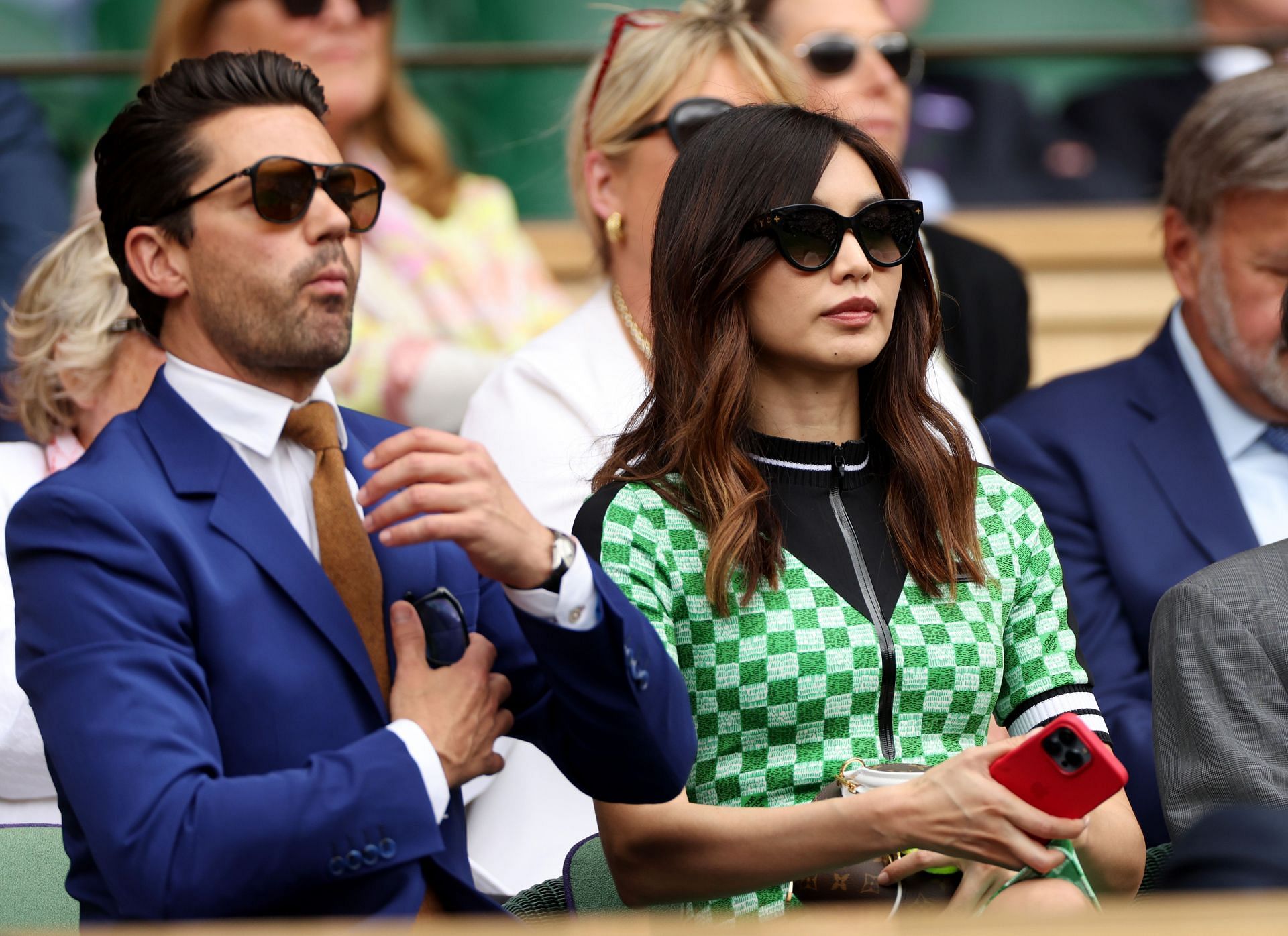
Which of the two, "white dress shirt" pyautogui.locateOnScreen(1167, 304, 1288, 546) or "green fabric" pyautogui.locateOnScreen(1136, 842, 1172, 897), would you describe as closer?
"green fabric" pyautogui.locateOnScreen(1136, 842, 1172, 897)

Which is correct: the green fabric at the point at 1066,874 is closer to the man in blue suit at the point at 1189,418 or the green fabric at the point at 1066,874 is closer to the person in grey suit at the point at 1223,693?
the person in grey suit at the point at 1223,693

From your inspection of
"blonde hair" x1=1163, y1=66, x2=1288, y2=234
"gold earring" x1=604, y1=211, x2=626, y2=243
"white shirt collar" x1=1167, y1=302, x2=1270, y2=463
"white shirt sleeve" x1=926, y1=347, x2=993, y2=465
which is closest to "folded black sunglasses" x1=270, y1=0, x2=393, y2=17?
"gold earring" x1=604, y1=211, x2=626, y2=243

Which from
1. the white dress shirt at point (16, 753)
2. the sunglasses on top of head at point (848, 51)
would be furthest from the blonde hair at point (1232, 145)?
the white dress shirt at point (16, 753)

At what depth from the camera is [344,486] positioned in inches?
103

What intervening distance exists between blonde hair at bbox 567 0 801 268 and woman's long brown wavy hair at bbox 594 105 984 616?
102cm

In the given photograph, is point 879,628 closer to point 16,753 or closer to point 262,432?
point 262,432

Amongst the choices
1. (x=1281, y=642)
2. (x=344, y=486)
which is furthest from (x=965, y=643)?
(x=344, y=486)

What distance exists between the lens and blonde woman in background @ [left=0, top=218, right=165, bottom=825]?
137 inches

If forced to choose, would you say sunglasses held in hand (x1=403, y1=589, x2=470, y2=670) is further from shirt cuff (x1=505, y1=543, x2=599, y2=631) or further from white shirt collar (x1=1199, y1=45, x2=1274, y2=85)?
white shirt collar (x1=1199, y1=45, x2=1274, y2=85)

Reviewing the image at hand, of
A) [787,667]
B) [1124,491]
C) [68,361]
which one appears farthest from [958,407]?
[68,361]

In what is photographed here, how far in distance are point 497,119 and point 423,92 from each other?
0.78 ft

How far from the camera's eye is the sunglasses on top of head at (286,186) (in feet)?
8.56

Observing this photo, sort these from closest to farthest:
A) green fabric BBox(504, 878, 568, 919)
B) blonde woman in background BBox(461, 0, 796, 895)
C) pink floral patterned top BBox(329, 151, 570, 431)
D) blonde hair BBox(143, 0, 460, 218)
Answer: green fabric BBox(504, 878, 568, 919), blonde woman in background BBox(461, 0, 796, 895), pink floral patterned top BBox(329, 151, 570, 431), blonde hair BBox(143, 0, 460, 218)

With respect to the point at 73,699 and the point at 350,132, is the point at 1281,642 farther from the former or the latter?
the point at 350,132
